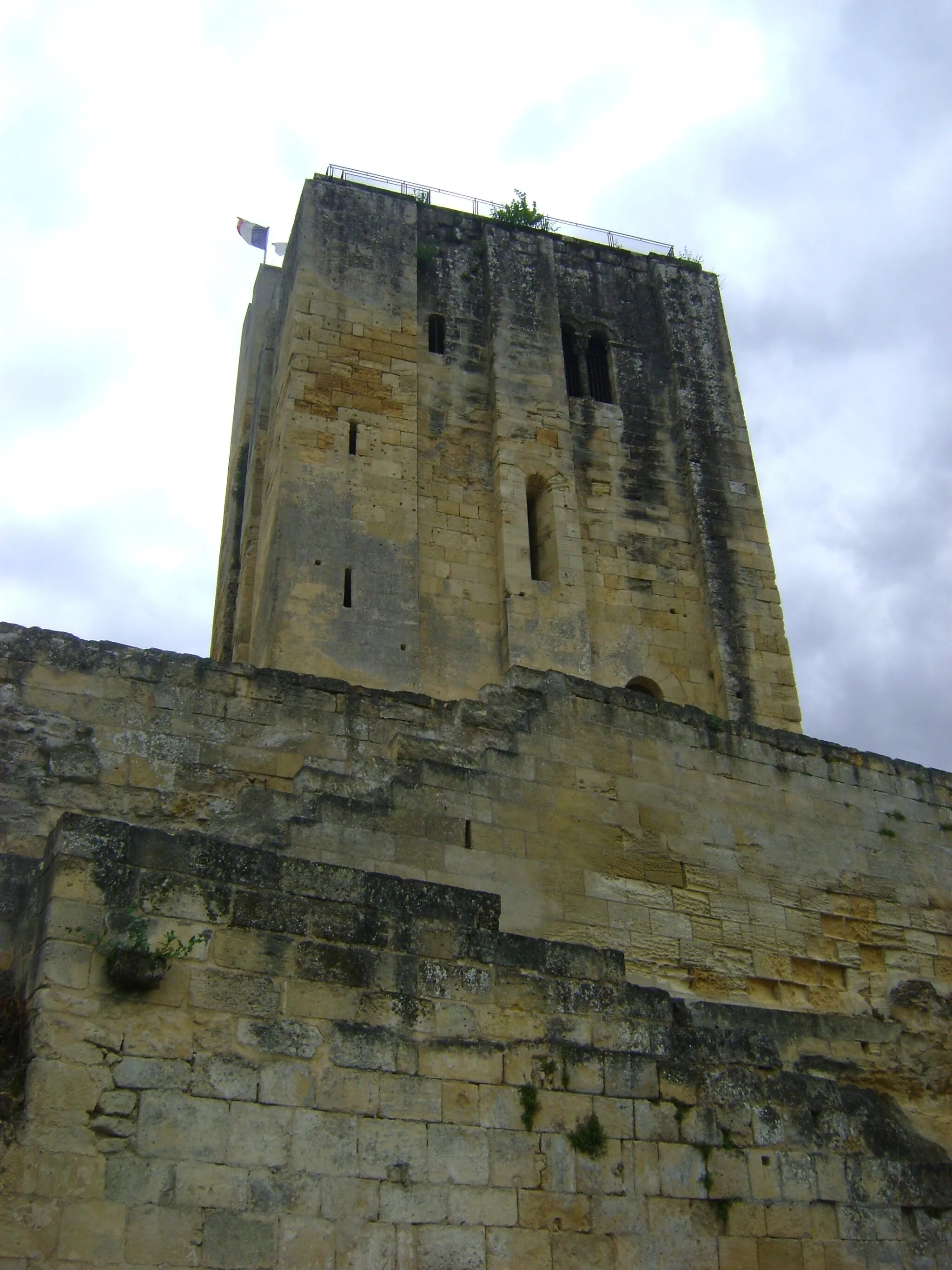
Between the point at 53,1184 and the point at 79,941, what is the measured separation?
101cm

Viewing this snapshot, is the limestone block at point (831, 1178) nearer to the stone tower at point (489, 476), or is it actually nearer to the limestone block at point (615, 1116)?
the limestone block at point (615, 1116)

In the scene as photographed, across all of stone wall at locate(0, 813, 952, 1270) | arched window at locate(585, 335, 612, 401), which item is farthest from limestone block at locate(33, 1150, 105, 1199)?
arched window at locate(585, 335, 612, 401)

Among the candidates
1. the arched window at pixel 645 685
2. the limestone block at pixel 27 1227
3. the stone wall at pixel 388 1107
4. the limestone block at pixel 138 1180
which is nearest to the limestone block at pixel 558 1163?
the stone wall at pixel 388 1107

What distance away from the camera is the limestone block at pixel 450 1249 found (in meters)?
6.07

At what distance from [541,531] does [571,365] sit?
10.7ft

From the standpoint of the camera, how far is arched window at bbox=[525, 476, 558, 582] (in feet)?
58.5

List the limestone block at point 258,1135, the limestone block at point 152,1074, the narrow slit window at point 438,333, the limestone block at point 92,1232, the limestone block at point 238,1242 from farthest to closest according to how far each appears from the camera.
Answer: the narrow slit window at point 438,333
the limestone block at point 258,1135
the limestone block at point 152,1074
the limestone block at point 238,1242
the limestone block at point 92,1232

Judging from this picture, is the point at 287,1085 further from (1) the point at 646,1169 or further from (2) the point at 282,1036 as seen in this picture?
(1) the point at 646,1169

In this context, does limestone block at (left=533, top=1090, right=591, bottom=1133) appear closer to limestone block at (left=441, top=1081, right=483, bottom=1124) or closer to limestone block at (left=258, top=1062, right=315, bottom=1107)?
limestone block at (left=441, top=1081, right=483, bottom=1124)

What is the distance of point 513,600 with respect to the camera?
1711cm

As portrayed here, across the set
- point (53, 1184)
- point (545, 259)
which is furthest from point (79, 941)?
point (545, 259)

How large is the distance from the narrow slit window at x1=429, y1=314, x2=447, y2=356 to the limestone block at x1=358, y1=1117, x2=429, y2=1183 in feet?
47.3

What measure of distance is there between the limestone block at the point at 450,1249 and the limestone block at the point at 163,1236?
1.07 meters

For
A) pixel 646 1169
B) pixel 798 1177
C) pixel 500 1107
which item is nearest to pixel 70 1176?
pixel 500 1107
